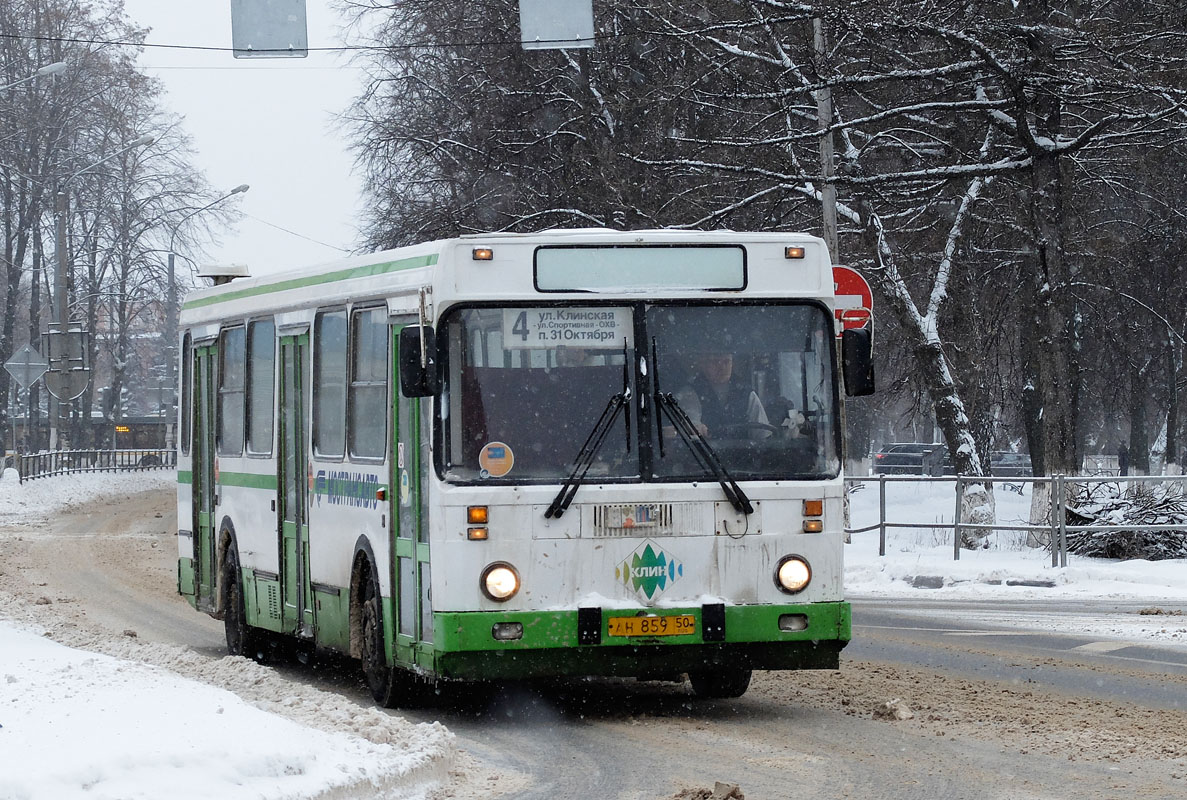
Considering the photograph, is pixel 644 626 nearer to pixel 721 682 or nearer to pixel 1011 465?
pixel 721 682

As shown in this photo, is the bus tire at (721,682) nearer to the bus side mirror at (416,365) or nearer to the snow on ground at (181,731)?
the snow on ground at (181,731)

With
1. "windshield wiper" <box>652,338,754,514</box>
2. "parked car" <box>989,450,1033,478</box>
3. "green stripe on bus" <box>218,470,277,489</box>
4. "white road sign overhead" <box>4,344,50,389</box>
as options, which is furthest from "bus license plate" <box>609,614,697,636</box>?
"parked car" <box>989,450,1033,478</box>

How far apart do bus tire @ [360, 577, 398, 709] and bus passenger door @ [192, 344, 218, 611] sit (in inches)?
148

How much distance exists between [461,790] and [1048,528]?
1506cm

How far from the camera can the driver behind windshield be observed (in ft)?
35.3

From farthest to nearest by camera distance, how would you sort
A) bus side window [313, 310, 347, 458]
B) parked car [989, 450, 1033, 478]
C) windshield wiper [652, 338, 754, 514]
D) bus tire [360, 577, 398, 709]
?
1. parked car [989, 450, 1033, 478]
2. bus side window [313, 310, 347, 458]
3. bus tire [360, 577, 398, 709]
4. windshield wiper [652, 338, 754, 514]

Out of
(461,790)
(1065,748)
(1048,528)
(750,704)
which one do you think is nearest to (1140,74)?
(1048,528)

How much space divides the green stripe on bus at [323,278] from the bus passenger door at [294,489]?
370 mm

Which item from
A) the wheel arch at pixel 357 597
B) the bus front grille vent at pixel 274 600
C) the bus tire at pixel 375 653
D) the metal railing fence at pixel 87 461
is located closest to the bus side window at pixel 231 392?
the bus front grille vent at pixel 274 600

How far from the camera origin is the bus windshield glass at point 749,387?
35.3ft

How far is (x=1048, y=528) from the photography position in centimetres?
2250

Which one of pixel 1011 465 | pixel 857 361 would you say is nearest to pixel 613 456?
pixel 857 361

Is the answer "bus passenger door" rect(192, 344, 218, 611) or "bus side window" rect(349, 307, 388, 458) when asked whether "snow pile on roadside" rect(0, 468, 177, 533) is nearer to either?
"bus passenger door" rect(192, 344, 218, 611)

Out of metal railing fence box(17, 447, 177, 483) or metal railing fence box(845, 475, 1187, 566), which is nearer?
metal railing fence box(845, 475, 1187, 566)
